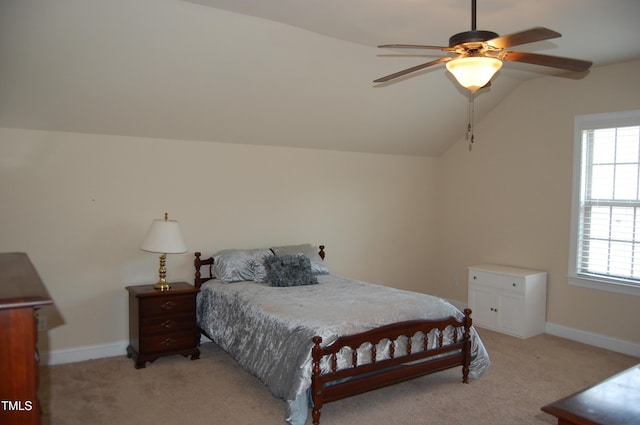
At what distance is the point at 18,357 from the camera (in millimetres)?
1293

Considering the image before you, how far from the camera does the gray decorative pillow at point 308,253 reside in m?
4.66

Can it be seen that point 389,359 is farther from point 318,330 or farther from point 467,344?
point 467,344

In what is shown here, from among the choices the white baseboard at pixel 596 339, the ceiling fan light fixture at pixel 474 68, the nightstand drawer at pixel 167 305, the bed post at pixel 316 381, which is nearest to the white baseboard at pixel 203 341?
the white baseboard at pixel 596 339

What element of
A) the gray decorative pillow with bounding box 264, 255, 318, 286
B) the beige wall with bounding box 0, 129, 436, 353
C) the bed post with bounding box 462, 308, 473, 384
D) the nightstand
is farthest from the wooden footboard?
the beige wall with bounding box 0, 129, 436, 353

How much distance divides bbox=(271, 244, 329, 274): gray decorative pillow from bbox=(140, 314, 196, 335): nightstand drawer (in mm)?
1047

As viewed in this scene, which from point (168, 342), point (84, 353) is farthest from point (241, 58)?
point (84, 353)

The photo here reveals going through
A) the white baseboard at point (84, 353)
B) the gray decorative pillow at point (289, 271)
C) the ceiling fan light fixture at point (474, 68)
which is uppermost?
the ceiling fan light fixture at point (474, 68)

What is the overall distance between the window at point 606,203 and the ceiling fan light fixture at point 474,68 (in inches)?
108

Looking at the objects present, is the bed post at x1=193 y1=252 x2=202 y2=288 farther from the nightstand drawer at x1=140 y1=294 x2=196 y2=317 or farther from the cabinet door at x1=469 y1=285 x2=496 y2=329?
the cabinet door at x1=469 y1=285 x2=496 y2=329

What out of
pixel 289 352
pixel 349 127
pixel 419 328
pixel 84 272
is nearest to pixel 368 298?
pixel 419 328

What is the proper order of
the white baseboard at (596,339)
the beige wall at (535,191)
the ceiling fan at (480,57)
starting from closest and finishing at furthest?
1. the ceiling fan at (480,57)
2. the white baseboard at (596,339)
3. the beige wall at (535,191)

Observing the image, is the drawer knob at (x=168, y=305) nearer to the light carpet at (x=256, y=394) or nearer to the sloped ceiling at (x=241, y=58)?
the light carpet at (x=256, y=394)

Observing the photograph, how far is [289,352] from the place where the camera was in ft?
9.83

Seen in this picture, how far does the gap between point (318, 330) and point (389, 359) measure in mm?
574
